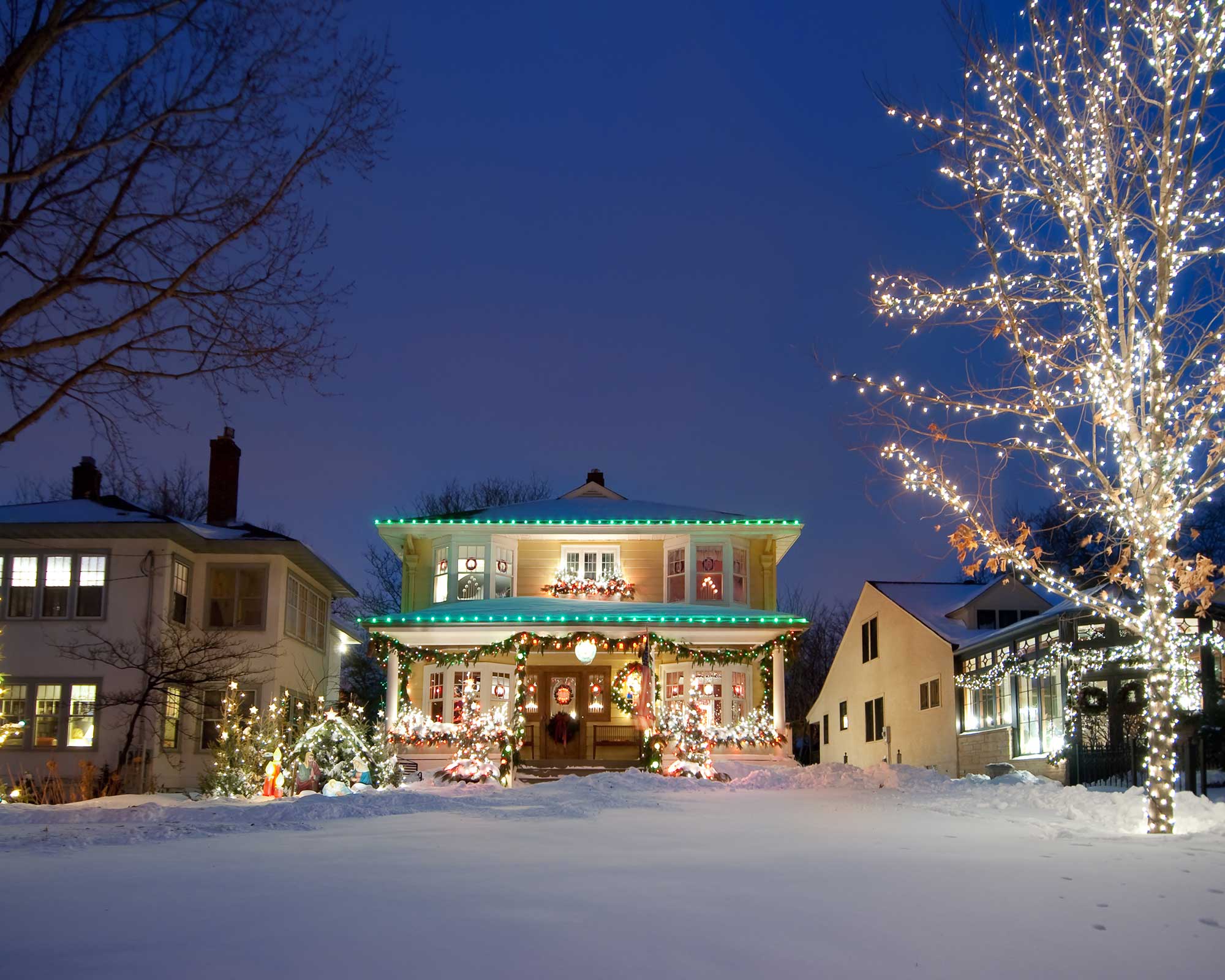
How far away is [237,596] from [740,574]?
1116cm

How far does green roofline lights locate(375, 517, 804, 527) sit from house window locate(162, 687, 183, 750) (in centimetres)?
544

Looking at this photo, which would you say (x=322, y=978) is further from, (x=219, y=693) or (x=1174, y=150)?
(x=219, y=693)

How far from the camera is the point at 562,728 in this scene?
22781 mm

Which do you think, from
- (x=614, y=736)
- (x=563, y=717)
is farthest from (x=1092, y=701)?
(x=563, y=717)

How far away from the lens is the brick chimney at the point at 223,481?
26344 millimetres

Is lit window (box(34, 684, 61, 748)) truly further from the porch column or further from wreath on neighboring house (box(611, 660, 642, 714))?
the porch column

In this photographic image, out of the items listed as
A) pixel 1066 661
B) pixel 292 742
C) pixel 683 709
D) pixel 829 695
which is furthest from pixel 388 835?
pixel 829 695

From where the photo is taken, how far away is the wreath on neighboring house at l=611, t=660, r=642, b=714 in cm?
2053

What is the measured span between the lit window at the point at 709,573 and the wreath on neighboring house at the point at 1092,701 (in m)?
8.15

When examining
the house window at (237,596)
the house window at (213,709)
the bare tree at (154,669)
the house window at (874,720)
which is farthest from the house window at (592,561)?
the house window at (874,720)

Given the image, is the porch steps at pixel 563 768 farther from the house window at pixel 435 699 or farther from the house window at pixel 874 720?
the house window at pixel 874 720

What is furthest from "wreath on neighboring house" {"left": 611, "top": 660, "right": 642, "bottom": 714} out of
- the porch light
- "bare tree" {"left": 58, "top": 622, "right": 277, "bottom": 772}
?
"bare tree" {"left": 58, "top": 622, "right": 277, "bottom": 772}

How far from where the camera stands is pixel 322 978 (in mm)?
5105

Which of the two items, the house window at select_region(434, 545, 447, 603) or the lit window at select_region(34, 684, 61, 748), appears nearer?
the lit window at select_region(34, 684, 61, 748)
